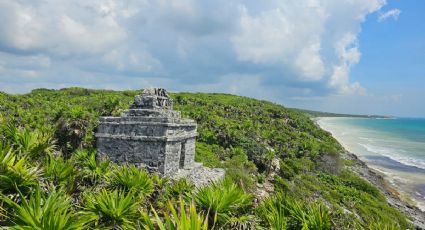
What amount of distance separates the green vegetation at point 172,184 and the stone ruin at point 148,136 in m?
0.99

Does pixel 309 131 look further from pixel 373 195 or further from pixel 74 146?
pixel 74 146

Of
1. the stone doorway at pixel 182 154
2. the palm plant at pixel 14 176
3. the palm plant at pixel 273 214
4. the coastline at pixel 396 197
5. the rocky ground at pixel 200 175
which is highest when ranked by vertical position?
the palm plant at pixel 14 176

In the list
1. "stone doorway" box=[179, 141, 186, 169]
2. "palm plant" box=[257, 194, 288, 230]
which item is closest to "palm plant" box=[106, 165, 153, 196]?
"palm plant" box=[257, 194, 288, 230]

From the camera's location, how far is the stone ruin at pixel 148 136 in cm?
1362

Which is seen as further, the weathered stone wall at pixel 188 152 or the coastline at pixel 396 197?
the coastline at pixel 396 197

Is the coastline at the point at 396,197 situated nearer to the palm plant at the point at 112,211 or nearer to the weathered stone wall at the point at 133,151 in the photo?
the weathered stone wall at the point at 133,151

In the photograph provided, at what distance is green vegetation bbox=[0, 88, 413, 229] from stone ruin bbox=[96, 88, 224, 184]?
985mm

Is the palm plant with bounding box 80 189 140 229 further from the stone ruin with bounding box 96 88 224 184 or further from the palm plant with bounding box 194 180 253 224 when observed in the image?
the stone ruin with bounding box 96 88 224 184

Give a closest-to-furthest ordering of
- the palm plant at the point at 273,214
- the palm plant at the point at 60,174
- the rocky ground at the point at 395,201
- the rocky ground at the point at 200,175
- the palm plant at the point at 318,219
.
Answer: the palm plant at the point at 318,219 → the palm plant at the point at 273,214 → the palm plant at the point at 60,174 → the rocky ground at the point at 200,175 → the rocky ground at the point at 395,201

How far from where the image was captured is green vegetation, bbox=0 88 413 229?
21.7ft

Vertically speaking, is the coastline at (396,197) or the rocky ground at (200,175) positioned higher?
the rocky ground at (200,175)

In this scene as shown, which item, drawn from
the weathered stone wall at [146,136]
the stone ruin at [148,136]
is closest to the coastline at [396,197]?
the stone ruin at [148,136]

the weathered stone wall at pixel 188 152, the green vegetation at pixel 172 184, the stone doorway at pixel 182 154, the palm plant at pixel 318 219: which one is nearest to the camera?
the green vegetation at pixel 172 184

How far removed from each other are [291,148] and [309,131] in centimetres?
1387
